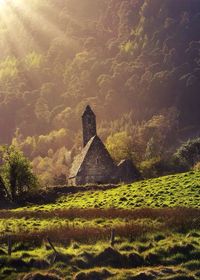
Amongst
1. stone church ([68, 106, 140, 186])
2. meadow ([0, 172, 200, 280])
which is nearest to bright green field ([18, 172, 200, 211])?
meadow ([0, 172, 200, 280])

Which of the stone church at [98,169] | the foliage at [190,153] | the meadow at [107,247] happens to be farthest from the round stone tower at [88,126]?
the meadow at [107,247]

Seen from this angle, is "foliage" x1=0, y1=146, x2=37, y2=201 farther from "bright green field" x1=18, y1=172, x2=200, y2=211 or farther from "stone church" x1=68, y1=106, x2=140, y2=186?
"stone church" x1=68, y1=106, x2=140, y2=186

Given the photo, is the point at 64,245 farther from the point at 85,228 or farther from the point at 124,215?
the point at 124,215

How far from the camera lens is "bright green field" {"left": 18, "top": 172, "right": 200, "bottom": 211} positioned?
52688 millimetres

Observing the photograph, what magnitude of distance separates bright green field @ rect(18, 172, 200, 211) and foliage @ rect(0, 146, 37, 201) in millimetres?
6115

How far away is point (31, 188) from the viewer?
238 ft

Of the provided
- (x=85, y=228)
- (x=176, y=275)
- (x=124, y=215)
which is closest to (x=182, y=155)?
(x=124, y=215)

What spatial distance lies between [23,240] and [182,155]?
9569 centimetres

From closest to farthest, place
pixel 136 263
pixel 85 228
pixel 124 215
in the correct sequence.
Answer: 1. pixel 136 263
2. pixel 85 228
3. pixel 124 215

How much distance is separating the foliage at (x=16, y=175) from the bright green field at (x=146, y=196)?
6.11 metres

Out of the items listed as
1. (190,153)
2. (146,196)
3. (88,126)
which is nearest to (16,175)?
(146,196)

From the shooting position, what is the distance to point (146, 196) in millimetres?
57406

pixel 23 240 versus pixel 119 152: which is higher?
pixel 119 152

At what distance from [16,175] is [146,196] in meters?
20.9
